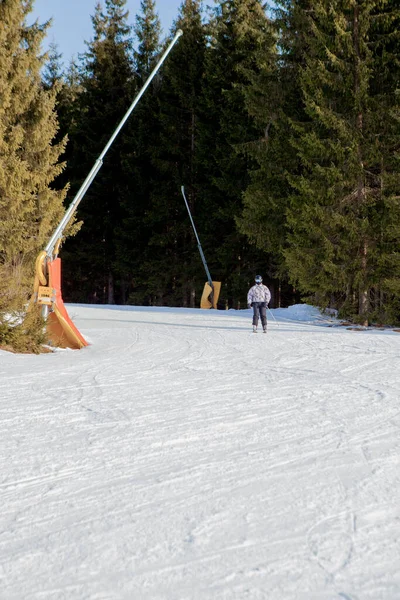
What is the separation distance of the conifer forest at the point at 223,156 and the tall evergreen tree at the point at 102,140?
0.10 m

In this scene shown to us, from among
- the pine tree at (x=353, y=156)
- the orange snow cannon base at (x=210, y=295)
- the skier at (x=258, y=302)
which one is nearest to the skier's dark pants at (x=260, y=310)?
the skier at (x=258, y=302)

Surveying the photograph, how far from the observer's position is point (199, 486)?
11.9 feet

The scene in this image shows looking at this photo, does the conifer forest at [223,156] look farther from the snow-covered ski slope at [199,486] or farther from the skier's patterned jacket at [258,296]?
the snow-covered ski slope at [199,486]

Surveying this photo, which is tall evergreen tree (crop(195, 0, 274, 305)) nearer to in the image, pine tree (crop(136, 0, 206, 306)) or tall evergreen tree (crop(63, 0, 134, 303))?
pine tree (crop(136, 0, 206, 306))

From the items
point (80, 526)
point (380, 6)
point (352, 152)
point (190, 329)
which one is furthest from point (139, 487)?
point (380, 6)

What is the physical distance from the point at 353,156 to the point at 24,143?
1147 cm

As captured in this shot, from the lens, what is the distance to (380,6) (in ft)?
62.0

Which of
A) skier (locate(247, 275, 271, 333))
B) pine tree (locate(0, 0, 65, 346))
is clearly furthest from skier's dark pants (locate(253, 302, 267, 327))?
pine tree (locate(0, 0, 65, 346))

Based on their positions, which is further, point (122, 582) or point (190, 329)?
point (190, 329)

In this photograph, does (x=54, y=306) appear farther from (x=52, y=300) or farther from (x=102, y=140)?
(x=102, y=140)

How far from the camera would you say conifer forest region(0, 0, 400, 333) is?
18.5 metres

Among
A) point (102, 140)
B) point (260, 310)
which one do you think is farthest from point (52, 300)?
point (102, 140)

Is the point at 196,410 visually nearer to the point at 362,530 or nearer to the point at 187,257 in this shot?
the point at 362,530

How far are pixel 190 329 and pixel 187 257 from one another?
20.5 m
